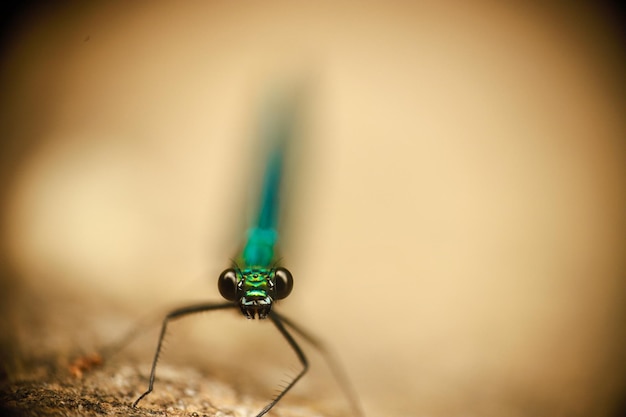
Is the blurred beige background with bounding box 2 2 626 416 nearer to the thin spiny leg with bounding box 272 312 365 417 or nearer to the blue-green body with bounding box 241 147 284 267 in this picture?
the thin spiny leg with bounding box 272 312 365 417

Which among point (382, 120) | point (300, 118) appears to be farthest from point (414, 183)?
point (300, 118)

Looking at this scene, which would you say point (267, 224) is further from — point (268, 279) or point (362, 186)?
point (362, 186)

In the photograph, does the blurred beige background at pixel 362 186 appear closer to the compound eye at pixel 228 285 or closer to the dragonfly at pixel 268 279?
the dragonfly at pixel 268 279

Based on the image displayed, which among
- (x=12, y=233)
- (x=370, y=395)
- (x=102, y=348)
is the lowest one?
(x=370, y=395)

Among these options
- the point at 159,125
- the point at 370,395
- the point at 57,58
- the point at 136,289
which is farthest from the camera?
the point at 159,125

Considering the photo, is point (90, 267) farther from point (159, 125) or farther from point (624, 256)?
point (624, 256)

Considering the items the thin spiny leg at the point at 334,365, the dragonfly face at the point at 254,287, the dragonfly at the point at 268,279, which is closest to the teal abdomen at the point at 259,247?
the dragonfly at the point at 268,279

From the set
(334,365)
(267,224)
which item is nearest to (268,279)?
(334,365)

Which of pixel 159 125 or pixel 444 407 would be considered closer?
pixel 444 407

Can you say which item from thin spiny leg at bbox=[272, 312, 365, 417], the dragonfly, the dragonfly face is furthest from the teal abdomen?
thin spiny leg at bbox=[272, 312, 365, 417]
